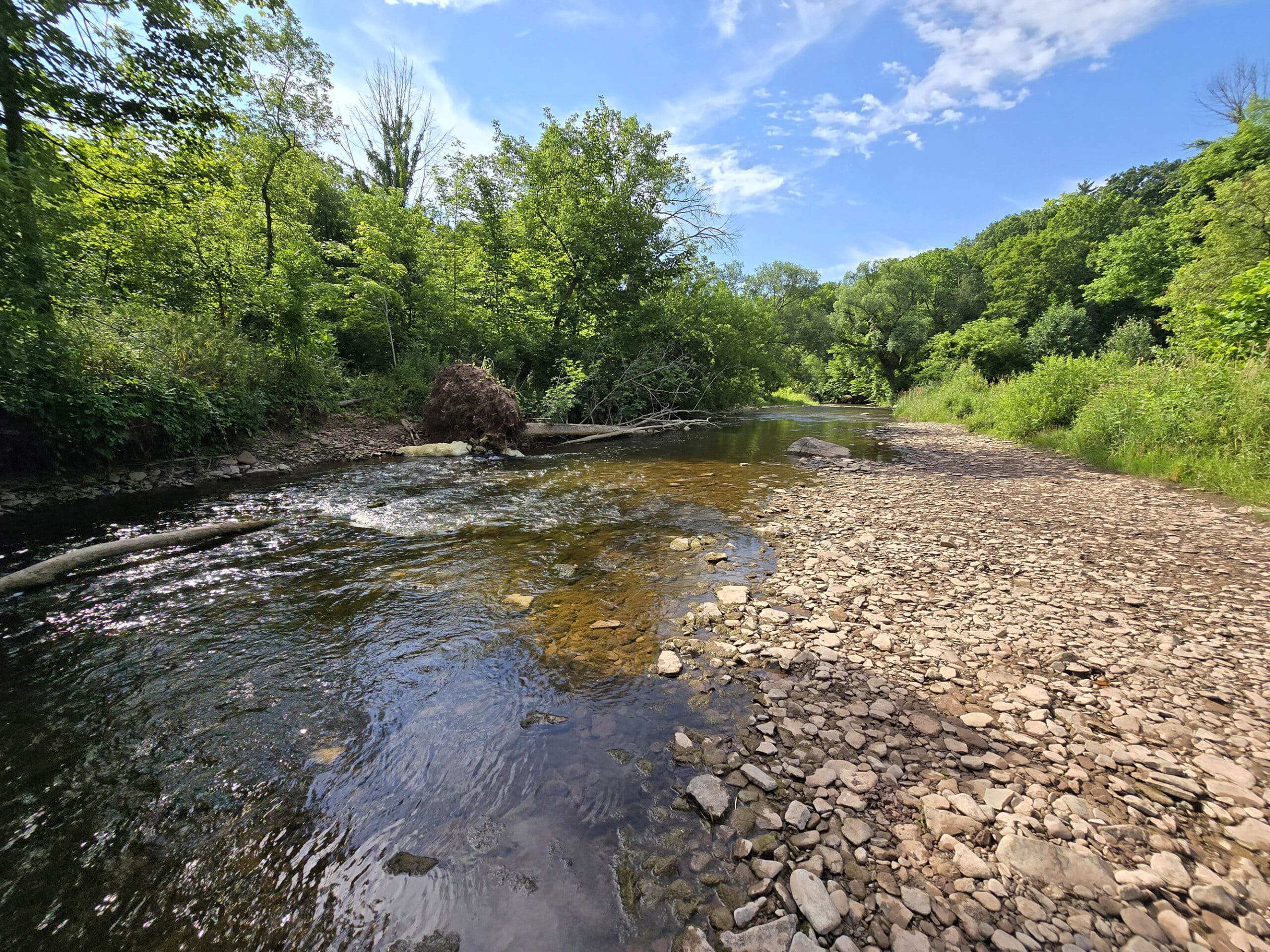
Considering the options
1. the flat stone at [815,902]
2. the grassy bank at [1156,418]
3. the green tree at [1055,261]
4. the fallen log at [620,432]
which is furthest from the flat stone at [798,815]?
the green tree at [1055,261]

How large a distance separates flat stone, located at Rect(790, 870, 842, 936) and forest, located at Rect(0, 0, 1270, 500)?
1083 cm

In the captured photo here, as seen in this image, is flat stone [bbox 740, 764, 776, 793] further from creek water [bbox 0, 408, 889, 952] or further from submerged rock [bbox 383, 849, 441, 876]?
submerged rock [bbox 383, 849, 441, 876]

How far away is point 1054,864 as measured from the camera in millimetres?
2105

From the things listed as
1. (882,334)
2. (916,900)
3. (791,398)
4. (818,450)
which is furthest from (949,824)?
(791,398)

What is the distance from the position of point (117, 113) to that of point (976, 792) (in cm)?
1623

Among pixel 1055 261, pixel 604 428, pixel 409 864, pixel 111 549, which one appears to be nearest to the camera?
pixel 409 864

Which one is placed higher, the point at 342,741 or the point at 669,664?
the point at 669,664

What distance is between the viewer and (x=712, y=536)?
713 cm

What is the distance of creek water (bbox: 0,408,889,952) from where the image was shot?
6.73 ft

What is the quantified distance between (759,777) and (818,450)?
561 inches

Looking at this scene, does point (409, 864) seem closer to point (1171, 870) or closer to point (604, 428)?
point (1171, 870)

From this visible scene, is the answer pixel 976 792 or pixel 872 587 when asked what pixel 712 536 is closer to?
pixel 872 587

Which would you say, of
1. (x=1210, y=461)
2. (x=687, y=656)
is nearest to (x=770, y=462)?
(x=1210, y=461)

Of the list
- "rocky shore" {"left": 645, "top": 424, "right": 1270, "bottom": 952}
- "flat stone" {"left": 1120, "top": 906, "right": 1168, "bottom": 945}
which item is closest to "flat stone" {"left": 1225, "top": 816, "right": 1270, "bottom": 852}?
"rocky shore" {"left": 645, "top": 424, "right": 1270, "bottom": 952}
